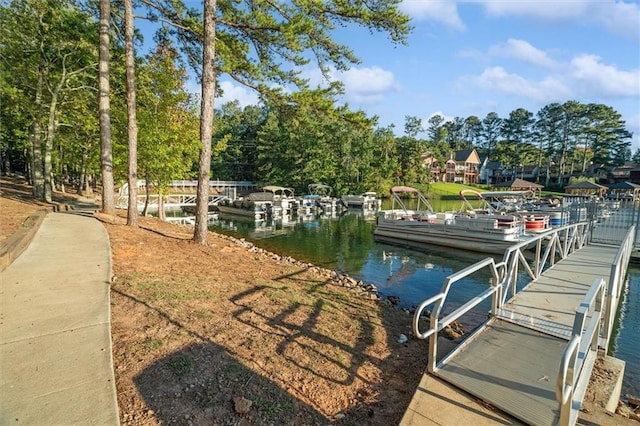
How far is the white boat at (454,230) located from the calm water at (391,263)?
0.75 m

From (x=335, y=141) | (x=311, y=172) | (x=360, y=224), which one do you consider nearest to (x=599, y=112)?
(x=335, y=141)

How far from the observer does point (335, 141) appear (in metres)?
44.5

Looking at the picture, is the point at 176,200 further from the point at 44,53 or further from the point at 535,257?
the point at 535,257

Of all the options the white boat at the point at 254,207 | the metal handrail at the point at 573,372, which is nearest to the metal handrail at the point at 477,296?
the metal handrail at the point at 573,372

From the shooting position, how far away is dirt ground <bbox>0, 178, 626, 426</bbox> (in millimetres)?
2988

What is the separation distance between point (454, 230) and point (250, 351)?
49.6ft

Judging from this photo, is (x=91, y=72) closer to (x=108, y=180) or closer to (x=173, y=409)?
(x=108, y=180)

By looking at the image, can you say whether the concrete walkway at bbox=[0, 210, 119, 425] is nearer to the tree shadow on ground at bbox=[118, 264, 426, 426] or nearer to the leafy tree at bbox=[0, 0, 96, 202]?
the tree shadow on ground at bbox=[118, 264, 426, 426]

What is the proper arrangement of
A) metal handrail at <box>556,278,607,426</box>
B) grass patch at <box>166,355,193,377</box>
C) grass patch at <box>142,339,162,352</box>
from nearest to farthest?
metal handrail at <box>556,278,607,426</box> → grass patch at <box>166,355,193,377</box> → grass patch at <box>142,339,162,352</box>

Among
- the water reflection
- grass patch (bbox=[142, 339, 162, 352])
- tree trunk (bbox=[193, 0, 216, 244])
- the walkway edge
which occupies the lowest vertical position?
the water reflection

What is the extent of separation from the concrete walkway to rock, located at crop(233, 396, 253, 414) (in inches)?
37.0

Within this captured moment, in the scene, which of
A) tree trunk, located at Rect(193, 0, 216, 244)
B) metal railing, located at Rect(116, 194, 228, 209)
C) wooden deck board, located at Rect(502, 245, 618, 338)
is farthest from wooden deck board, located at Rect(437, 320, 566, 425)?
metal railing, located at Rect(116, 194, 228, 209)

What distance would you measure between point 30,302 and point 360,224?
2254 centimetres

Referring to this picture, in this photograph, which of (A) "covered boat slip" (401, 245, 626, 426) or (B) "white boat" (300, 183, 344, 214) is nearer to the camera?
(A) "covered boat slip" (401, 245, 626, 426)
